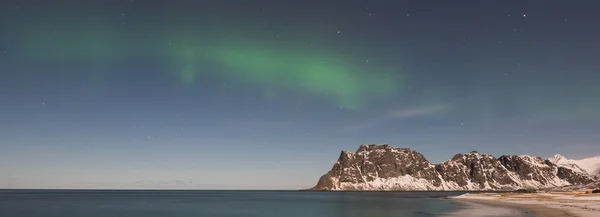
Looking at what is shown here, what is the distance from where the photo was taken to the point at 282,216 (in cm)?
9150

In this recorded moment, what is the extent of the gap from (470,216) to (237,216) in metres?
50.0

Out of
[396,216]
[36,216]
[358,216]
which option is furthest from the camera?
[36,216]

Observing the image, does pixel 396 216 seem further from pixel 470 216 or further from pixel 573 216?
pixel 573 216

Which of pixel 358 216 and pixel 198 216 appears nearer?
pixel 358 216

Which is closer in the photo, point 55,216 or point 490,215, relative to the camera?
point 490,215

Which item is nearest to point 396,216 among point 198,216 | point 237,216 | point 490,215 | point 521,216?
point 490,215

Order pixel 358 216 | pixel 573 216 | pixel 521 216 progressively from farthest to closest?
1. pixel 358 216
2. pixel 521 216
3. pixel 573 216

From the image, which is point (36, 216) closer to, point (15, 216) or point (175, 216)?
point (15, 216)

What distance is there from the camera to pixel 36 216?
95.9 m

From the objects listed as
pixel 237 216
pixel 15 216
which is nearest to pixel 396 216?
pixel 237 216

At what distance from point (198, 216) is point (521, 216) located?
2655 inches

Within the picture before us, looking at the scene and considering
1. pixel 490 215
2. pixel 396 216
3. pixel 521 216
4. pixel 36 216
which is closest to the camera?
pixel 521 216

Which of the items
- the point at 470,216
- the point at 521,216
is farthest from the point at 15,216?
the point at 521,216

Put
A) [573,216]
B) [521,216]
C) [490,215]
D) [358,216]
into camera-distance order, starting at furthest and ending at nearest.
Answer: [358,216], [490,215], [521,216], [573,216]
